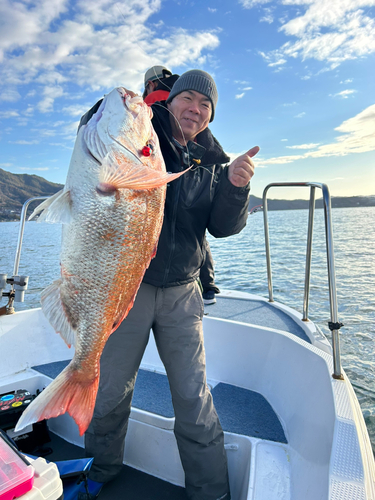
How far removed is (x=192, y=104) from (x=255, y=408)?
8.46 feet

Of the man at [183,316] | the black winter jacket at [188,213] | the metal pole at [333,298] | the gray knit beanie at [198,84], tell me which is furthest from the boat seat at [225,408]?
the gray knit beanie at [198,84]

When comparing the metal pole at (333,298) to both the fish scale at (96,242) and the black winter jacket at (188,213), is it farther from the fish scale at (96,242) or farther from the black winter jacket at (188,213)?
the fish scale at (96,242)

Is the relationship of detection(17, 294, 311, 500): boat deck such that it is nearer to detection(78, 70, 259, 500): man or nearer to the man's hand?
detection(78, 70, 259, 500): man

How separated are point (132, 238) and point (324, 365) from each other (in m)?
1.88

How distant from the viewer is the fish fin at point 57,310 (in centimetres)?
161

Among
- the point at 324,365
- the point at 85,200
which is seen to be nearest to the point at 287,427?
the point at 324,365

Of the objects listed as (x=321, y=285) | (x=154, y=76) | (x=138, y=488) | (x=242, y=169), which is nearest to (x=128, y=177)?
(x=242, y=169)

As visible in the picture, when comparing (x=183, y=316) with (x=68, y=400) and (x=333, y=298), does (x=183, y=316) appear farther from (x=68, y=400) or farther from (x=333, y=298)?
(x=333, y=298)

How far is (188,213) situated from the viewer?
225 centimetres

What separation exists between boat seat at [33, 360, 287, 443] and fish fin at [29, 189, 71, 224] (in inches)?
74.1

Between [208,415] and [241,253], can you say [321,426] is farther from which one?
[241,253]

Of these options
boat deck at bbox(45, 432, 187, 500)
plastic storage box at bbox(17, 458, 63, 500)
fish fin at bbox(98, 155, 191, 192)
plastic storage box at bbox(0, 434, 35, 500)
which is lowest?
boat deck at bbox(45, 432, 187, 500)

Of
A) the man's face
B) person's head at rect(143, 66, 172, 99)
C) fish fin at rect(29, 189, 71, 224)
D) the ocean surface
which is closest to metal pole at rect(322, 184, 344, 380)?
the man's face

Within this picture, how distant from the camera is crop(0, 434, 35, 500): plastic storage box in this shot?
1.21 metres
